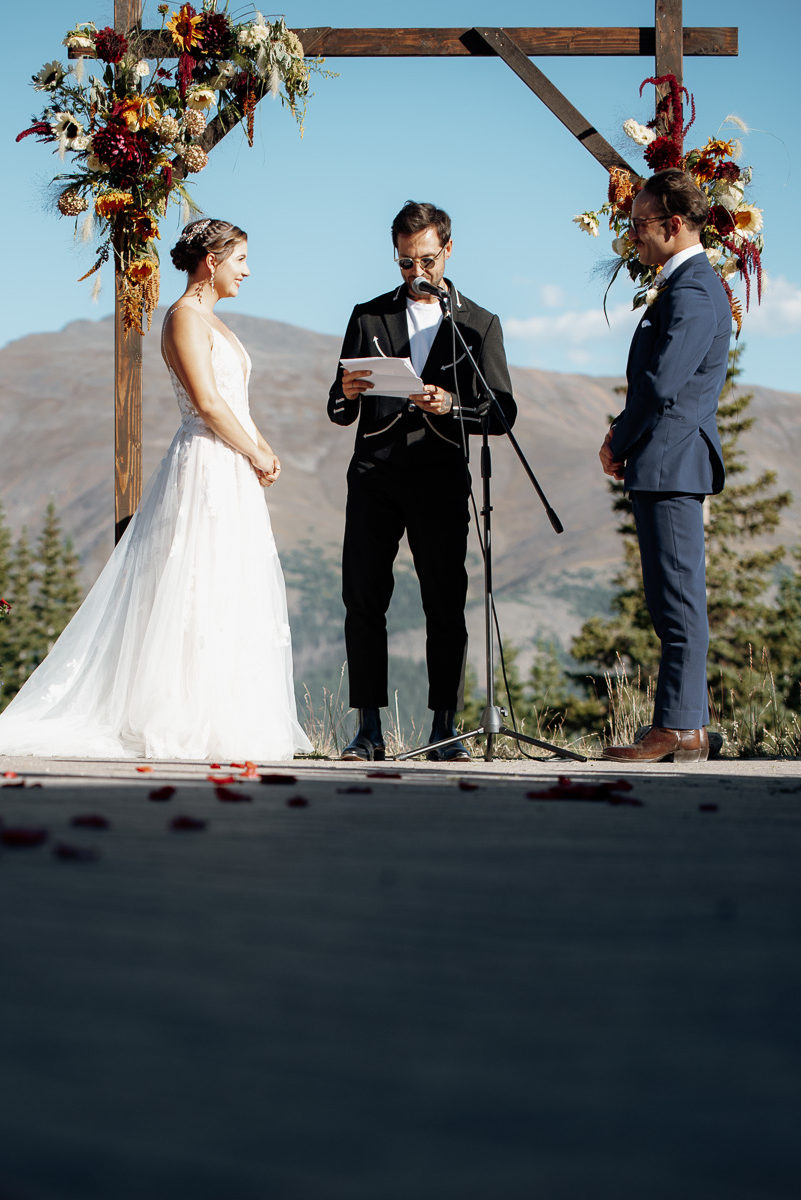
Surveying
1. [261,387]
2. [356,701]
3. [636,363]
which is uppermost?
[261,387]

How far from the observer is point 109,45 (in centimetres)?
629

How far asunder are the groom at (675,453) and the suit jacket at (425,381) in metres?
0.56

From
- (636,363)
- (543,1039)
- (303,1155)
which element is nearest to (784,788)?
(636,363)

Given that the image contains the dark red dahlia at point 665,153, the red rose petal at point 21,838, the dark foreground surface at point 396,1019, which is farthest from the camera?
the dark red dahlia at point 665,153

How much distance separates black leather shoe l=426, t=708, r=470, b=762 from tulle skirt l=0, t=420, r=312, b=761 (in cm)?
57

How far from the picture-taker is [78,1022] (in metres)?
1.21

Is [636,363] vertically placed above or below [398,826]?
above

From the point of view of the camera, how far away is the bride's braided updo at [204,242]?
5.55m

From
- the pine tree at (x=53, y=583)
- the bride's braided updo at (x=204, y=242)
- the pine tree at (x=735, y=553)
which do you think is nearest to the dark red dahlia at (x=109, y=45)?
the bride's braided updo at (x=204, y=242)

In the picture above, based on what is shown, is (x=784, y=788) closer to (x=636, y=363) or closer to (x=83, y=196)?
(x=636, y=363)

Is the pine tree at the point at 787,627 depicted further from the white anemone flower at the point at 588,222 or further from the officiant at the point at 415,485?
the officiant at the point at 415,485

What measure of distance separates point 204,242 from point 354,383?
1.14 metres

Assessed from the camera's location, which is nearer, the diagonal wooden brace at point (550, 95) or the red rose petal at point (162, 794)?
the red rose petal at point (162, 794)

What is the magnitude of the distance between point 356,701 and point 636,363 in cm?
172
